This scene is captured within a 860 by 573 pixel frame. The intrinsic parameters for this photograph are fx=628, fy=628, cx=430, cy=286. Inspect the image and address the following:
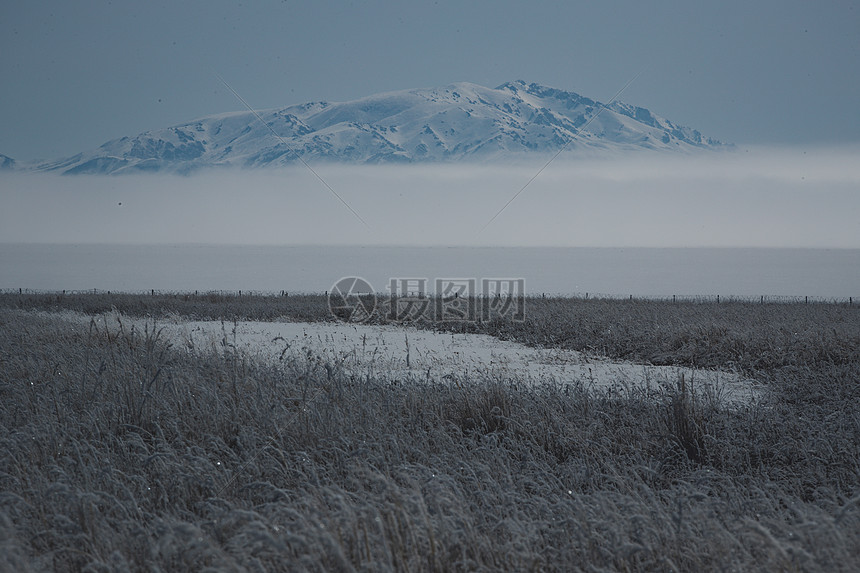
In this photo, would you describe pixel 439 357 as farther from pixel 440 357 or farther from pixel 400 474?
pixel 400 474

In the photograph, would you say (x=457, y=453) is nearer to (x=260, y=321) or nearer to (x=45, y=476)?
(x=45, y=476)

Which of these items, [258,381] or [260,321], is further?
[260,321]

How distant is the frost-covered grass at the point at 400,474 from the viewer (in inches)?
142

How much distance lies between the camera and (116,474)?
5.10 m

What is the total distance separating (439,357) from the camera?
49.1 feet

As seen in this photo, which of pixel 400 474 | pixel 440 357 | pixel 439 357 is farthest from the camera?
pixel 440 357

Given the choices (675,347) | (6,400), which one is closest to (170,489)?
(6,400)

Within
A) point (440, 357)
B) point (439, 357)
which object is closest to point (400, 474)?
point (439, 357)

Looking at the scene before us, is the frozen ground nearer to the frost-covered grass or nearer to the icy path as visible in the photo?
the icy path

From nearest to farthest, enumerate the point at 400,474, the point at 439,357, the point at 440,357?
the point at 400,474 < the point at 439,357 < the point at 440,357

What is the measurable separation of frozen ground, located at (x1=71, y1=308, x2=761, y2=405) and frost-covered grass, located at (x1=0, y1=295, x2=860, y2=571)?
931 mm

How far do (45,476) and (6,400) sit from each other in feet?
9.42

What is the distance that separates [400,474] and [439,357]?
33.9ft

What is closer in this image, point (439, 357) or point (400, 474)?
point (400, 474)
